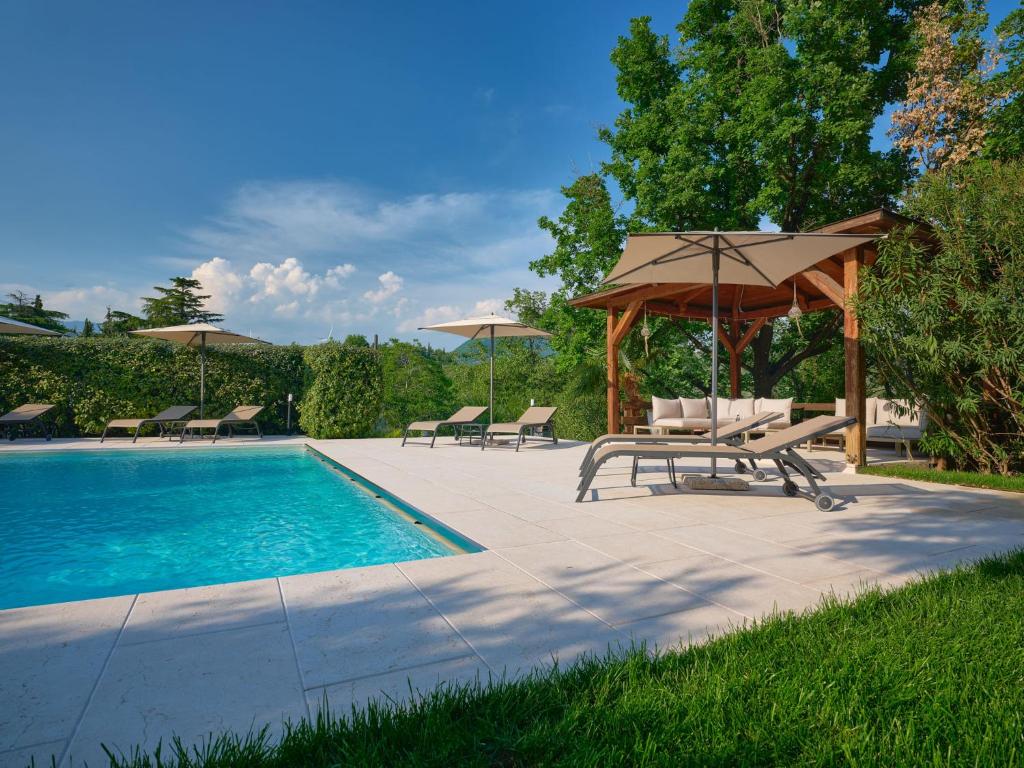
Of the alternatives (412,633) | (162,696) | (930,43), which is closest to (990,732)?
(412,633)

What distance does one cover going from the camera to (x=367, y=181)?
1691 cm

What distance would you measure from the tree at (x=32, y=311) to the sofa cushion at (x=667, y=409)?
4421cm

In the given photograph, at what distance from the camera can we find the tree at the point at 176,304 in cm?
4272

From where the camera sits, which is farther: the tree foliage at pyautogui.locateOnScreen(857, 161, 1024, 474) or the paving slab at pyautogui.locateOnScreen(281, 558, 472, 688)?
the tree foliage at pyautogui.locateOnScreen(857, 161, 1024, 474)

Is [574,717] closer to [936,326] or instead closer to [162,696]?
[162,696]

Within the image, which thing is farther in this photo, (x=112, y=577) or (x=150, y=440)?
(x=150, y=440)

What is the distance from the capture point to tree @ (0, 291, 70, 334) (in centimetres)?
3878

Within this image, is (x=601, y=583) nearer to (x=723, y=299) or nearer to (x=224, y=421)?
(x=723, y=299)

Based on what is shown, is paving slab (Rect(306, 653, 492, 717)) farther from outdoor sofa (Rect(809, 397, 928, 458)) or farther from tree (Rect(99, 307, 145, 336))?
tree (Rect(99, 307, 145, 336))

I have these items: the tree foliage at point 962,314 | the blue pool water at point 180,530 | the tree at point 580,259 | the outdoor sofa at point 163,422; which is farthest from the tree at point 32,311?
the tree foliage at point 962,314

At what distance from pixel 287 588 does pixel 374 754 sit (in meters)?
1.62

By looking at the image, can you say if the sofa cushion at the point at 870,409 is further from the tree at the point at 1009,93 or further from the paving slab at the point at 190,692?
the paving slab at the point at 190,692

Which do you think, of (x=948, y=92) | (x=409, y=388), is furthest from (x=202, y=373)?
(x=948, y=92)

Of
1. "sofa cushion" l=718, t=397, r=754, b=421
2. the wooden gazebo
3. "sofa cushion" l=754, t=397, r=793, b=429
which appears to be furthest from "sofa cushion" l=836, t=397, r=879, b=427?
the wooden gazebo
